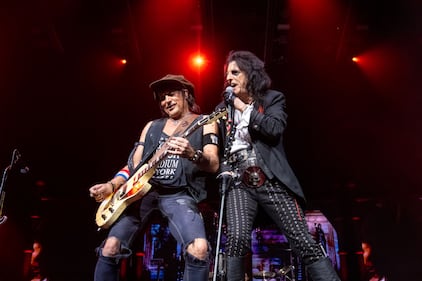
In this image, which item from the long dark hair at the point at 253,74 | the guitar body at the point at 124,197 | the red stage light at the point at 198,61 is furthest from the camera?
the red stage light at the point at 198,61

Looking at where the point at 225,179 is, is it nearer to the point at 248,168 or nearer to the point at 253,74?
the point at 248,168

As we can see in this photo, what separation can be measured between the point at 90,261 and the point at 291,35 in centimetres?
663

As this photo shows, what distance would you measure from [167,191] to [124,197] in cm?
34

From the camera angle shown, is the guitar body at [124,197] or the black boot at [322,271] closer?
the black boot at [322,271]

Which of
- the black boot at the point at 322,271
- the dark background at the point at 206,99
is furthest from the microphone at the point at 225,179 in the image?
the dark background at the point at 206,99

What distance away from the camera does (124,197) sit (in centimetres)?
295

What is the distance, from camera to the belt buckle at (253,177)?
2.81m

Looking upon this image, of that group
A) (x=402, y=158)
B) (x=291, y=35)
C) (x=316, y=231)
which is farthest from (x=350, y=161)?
(x=291, y=35)

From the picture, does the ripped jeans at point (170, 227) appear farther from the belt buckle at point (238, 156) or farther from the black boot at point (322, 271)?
the black boot at point (322, 271)

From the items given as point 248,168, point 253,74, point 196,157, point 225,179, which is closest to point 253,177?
point 248,168

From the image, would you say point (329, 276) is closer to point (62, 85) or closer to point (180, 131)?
point (180, 131)

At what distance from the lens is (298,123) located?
339 inches

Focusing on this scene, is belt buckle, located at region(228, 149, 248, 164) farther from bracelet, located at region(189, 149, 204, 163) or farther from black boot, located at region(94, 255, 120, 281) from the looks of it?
black boot, located at region(94, 255, 120, 281)

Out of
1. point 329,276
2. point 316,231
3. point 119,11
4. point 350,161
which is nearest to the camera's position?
point 329,276
